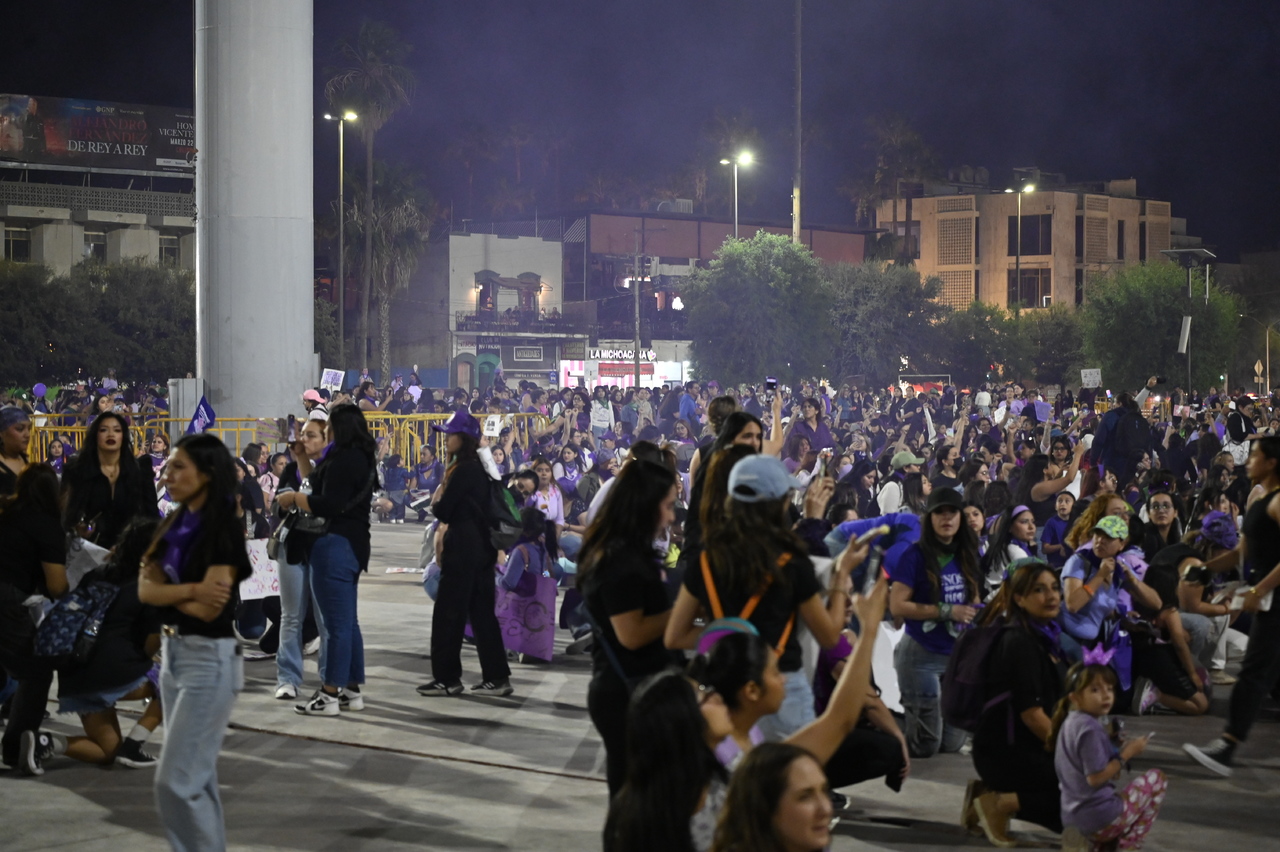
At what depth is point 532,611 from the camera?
10586 millimetres

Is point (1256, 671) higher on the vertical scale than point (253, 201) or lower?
lower

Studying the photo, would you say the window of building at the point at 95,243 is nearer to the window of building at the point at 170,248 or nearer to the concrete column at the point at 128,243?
the concrete column at the point at 128,243

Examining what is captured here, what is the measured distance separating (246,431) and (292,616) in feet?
42.9

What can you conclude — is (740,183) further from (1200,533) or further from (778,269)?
(1200,533)

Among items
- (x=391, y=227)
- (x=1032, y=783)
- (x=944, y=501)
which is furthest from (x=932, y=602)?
(x=391, y=227)

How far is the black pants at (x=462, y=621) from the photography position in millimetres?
9258

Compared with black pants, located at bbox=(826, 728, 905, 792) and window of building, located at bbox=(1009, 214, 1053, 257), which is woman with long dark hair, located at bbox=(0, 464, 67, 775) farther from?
window of building, located at bbox=(1009, 214, 1053, 257)

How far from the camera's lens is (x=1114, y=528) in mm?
8453

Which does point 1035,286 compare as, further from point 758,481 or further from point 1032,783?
point 758,481

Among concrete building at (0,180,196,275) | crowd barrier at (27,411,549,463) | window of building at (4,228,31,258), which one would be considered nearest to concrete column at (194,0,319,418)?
crowd barrier at (27,411,549,463)

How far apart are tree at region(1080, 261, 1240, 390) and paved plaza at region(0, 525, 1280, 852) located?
5255cm

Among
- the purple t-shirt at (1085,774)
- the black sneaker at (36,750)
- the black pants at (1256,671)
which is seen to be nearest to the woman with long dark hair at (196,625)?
the black sneaker at (36,750)

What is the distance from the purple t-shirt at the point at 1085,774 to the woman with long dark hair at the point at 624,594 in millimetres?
2113

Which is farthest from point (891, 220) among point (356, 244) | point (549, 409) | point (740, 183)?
point (549, 409)
